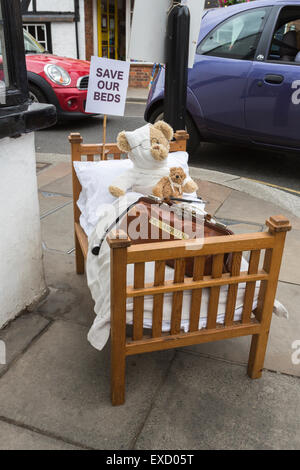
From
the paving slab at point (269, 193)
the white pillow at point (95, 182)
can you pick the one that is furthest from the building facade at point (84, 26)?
the white pillow at point (95, 182)

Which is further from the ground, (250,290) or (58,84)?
(58,84)

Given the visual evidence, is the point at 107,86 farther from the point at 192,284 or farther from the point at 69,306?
the point at 192,284

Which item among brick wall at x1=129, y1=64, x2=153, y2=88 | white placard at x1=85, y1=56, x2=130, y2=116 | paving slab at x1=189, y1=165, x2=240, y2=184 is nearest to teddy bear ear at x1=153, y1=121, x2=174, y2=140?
white placard at x1=85, y1=56, x2=130, y2=116

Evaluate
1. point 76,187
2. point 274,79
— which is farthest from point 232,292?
point 274,79

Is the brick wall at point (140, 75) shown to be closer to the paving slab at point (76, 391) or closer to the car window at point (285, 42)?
the car window at point (285, 42)

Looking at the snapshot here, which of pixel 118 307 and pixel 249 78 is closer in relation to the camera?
pixel 118 307

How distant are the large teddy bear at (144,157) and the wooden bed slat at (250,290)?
90 cm

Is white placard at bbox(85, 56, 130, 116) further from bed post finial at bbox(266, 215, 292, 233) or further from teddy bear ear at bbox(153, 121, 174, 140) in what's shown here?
bed post finial at bbox(266, 215, 292, 233)

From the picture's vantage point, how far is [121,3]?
52.2 feet

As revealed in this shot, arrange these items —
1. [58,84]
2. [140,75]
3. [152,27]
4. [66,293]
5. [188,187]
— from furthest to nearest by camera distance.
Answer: [140,75] < [58,84] < [152,27] < [66,293] < [188,187]

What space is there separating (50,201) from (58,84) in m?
3.90

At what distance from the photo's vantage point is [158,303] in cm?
193

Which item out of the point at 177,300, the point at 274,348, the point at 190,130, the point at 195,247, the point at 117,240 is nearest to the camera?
the point at 117,240

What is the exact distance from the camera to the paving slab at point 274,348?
2381mm
